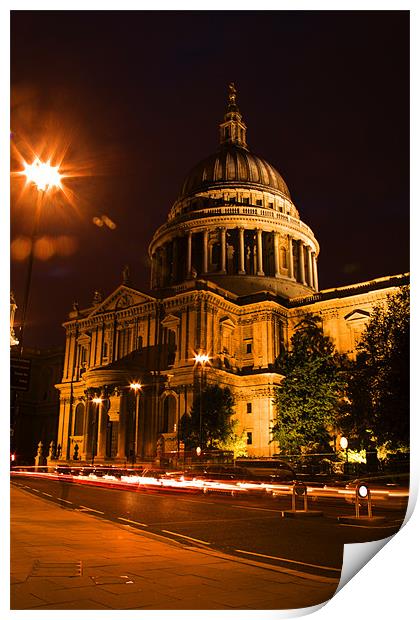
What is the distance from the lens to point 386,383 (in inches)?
908

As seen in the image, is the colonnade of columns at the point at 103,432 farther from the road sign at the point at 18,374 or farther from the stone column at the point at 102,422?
the road sign at the point at 18,374

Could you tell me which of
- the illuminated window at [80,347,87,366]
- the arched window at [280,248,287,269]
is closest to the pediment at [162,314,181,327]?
the illuminated window at [80,347,87,366]

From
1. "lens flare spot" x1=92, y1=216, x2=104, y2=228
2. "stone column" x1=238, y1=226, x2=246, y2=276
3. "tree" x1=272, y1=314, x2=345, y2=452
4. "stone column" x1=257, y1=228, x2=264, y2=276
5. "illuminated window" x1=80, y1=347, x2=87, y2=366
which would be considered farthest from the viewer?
"stone column" x1=257, y1=228, x2=264, y2=276

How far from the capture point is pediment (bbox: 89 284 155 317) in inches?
2300

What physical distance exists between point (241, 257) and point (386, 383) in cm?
4579

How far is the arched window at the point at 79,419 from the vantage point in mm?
60331

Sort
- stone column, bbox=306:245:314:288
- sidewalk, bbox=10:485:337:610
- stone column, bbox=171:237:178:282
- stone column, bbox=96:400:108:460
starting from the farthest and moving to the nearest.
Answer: stone column, bbox=306:245:314:288 < stone column, bbox=171:237:178:282 < stone column, bbox=96:400:108:460 < sidewalk, bbox=10:485:337:610

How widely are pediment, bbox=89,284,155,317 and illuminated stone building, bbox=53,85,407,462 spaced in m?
0.11

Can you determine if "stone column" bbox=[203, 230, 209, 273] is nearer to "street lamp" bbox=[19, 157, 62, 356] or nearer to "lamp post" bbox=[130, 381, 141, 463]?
"lamp post" bbox=[130, 381, 141, 463]

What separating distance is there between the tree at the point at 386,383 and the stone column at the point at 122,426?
21.0m

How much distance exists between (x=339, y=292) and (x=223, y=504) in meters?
40.5

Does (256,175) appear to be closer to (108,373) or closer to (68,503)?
(108,373)

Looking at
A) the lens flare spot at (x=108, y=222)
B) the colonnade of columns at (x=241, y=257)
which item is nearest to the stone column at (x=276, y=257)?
the colonnade of columns at (x=241, y=257)
